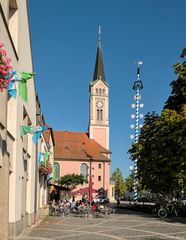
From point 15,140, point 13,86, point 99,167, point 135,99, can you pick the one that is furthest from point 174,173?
point 99,167

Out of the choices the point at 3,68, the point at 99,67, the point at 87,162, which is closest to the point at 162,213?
the point at 3,68

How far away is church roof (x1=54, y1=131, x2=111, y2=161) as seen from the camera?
296 feet

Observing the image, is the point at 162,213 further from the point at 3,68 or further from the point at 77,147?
the point at 77,147

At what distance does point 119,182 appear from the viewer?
13512cm

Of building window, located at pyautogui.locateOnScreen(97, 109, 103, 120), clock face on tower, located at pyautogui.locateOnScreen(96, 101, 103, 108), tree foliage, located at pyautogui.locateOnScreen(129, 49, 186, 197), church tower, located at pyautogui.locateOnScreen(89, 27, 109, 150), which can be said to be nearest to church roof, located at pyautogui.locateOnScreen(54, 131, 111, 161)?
church tower, located at pyautogui.locateOnScreen(89, 27, 109, 150)

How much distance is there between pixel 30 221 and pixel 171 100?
16730 mm

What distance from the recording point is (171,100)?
3341 cm

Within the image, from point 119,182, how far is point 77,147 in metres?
45.1

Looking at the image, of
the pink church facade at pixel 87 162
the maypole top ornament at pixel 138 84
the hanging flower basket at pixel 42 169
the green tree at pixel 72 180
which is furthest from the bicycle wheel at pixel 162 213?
the pink church facade at pixel 87 162

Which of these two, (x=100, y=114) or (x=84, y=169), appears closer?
(x=84, y=169)

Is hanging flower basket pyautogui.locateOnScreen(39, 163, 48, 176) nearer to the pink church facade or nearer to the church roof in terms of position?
the pink church facade

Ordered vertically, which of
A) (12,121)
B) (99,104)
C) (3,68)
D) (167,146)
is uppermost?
(99,104)

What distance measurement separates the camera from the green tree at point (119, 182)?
128125 millimetres

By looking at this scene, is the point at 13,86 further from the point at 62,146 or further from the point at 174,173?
the point at 62,146
